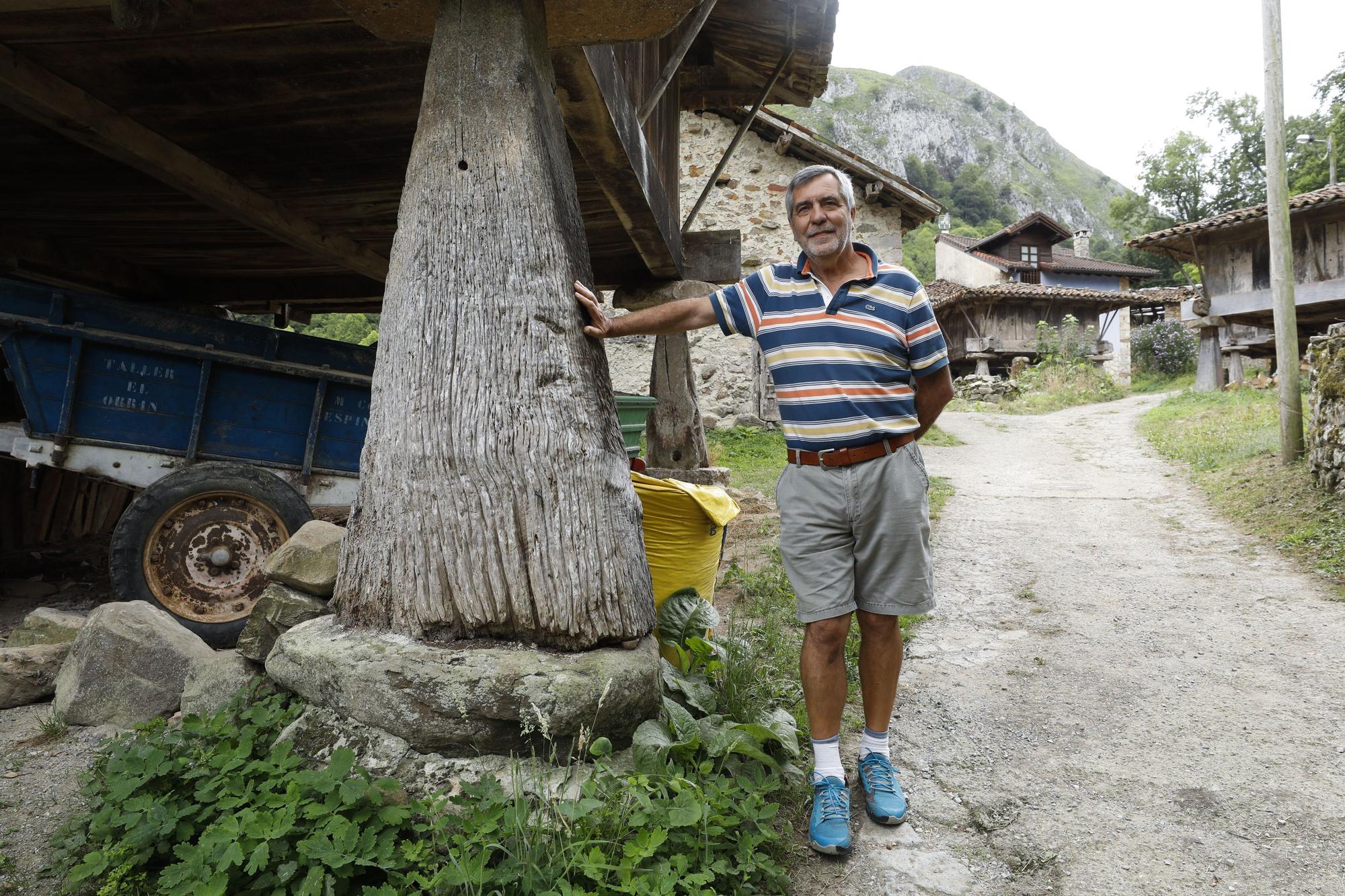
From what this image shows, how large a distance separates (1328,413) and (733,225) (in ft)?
25.0

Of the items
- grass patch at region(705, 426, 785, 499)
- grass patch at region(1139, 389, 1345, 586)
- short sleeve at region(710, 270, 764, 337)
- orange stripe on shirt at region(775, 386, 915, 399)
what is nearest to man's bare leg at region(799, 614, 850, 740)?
orange stripe on shirt at region(775, 386, 915, 399)

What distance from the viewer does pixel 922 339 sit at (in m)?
2.19

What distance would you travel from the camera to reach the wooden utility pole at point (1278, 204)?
7297mm

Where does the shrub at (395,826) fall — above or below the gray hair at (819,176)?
below

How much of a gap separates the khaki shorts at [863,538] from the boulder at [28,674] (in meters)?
2.91

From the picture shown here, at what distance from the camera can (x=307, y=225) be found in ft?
16.6

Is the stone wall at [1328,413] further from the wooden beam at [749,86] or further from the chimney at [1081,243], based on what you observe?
the chimney at [1081,243]

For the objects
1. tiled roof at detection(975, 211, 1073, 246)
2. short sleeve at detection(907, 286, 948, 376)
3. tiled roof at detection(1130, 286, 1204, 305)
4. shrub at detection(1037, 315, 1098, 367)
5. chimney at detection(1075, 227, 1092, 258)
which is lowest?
short sleeve at detection(907, 286, 948, 376)

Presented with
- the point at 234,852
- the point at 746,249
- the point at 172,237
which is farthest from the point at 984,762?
the point at 746,249

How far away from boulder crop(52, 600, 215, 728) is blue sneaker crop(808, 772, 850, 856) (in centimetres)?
216

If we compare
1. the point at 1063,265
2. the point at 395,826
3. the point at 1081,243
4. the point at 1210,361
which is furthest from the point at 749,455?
the point at 1081,243

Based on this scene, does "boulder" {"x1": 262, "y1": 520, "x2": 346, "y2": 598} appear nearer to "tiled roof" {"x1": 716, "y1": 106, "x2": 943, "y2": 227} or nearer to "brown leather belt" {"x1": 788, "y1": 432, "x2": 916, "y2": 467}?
"brown leather belt" {"x1": 788, "y1": 432, "x2": 916, "y2": 467}

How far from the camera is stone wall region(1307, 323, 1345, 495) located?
5.75 metres

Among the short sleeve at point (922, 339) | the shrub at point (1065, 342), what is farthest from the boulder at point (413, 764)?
the shrub at point (1065, 342)
